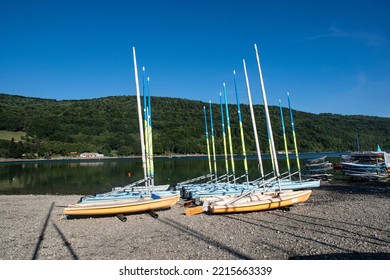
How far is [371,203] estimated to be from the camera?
20.3 m

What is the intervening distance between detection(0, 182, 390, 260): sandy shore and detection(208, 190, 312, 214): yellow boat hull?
15.0 inches

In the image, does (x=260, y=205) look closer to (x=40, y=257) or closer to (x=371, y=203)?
(x=371, y=203)

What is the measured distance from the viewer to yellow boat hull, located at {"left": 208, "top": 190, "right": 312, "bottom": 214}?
1705cm

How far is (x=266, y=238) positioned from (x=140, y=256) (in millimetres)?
4995

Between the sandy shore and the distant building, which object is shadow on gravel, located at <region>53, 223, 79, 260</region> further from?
the distant building

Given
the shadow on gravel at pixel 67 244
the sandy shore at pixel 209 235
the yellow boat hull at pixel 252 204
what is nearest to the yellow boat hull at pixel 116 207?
the sandy shore at pixel 209 235

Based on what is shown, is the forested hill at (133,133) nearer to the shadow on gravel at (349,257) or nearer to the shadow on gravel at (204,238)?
the shadow on gravel at (204,238)

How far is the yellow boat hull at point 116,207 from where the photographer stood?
16516 millimetres

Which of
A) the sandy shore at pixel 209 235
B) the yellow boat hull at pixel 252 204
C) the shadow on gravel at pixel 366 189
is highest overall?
the yellow boat hull at pixel 252 204

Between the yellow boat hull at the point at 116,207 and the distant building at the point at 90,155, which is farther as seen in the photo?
the distant building at the point at 90,155

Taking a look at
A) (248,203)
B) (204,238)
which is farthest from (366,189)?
(204,238)

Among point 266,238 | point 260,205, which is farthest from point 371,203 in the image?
point 266,238

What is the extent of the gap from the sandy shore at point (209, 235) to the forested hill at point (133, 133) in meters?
124

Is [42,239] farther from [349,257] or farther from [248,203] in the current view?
[349,257]
